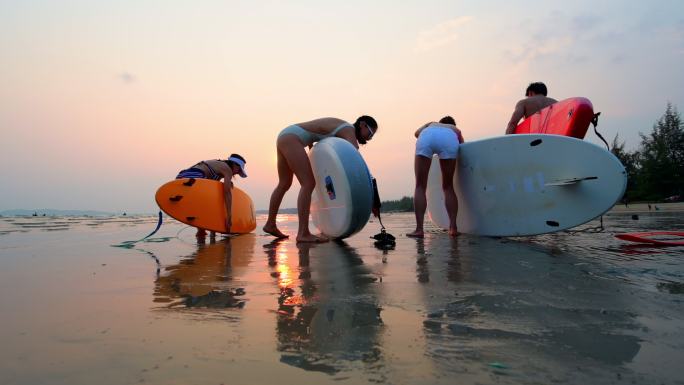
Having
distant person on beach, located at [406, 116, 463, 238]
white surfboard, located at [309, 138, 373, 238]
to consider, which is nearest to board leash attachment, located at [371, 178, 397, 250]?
white surfboard, located at [309, 138, 373, 238]

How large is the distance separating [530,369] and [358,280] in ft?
3.64

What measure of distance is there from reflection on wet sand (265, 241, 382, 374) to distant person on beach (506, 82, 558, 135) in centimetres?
371

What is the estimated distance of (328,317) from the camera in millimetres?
1315

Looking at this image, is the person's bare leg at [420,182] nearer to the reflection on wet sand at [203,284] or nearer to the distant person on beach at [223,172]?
the reflection on wet sand at [203,284]

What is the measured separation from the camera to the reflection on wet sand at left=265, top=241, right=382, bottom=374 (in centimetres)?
98

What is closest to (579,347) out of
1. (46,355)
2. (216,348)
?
(216,348)

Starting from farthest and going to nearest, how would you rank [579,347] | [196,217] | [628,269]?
[196,217] → [628,269] → [579,347]

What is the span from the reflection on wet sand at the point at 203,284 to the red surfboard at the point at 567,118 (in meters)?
3.37

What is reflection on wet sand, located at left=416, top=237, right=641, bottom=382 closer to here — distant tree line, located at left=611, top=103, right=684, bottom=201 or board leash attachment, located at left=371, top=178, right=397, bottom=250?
board leash attachment, located at left=371, top=178, right=397, bottom=250

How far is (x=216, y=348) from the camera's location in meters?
1.05

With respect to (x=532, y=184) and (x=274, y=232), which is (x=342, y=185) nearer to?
(x=274, y=232)

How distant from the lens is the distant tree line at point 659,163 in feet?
64.1

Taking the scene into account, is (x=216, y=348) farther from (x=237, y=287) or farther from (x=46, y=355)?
(x=237, y=287)

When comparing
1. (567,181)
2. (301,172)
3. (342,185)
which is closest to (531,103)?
(567,181)
